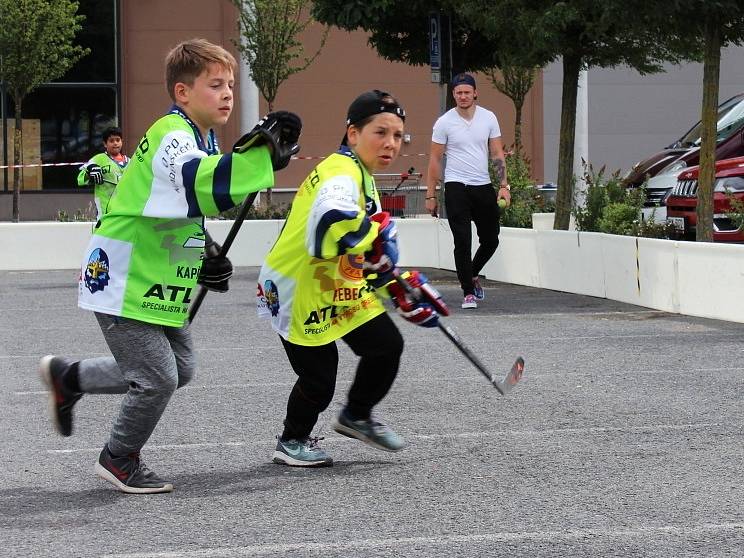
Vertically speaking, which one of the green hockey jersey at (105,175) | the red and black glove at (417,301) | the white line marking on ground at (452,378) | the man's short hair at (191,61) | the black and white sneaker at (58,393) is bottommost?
the white line marking on ground at (452,378)

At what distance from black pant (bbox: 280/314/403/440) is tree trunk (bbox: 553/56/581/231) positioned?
375 inches

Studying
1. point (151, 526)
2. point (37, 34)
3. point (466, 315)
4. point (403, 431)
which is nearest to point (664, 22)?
point (466, 315)

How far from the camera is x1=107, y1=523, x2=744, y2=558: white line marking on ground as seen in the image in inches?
187

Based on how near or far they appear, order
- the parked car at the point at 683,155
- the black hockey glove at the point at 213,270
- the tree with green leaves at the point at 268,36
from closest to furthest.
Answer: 1. the black hockey glove at the point at 213,270
2. the parked car at the point at 683,155
3. the tree with green leaves at the point at 268,36

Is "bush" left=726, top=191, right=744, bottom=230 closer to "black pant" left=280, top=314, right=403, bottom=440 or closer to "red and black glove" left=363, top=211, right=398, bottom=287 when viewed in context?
"black pant" left=280, top=314, right=403, bottom=440

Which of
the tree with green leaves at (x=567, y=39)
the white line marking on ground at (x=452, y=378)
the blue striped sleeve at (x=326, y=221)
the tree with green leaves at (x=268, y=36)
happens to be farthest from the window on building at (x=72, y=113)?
the blue striped sleeve at (x=326, y=221)

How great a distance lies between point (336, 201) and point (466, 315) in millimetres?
6255

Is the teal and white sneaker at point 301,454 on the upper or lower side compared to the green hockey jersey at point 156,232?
lower

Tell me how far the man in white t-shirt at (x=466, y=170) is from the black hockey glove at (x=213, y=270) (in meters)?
6.42

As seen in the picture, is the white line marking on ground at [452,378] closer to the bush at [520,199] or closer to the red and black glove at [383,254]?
the red and black glove at [383,254]

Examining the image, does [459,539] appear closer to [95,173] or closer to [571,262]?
[571,262]

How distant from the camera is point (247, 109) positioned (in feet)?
103

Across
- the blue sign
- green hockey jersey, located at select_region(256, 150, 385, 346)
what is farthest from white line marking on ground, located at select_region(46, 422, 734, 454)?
the blue sign

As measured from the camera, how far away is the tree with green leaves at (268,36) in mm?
27719
